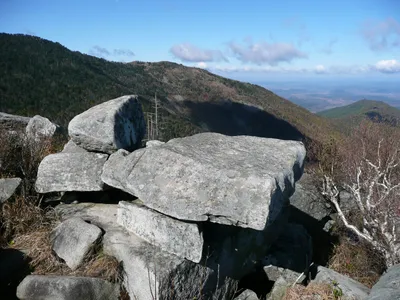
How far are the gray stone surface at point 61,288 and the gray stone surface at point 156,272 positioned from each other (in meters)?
0.41

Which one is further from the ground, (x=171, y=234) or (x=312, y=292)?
(x=171, y=234)

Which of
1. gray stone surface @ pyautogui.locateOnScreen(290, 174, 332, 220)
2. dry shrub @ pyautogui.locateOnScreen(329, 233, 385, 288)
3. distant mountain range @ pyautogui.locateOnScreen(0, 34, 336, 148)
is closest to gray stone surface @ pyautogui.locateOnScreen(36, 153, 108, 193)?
gray stone surface @ pyautogui.locateOnScreen(290, 174, 332, 220)

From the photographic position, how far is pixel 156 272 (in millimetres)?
4148

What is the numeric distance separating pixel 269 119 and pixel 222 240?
86817 mm

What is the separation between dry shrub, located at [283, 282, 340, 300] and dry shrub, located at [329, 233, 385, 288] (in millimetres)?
1912

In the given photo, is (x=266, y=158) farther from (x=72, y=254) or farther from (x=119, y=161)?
(x=72, y=254)

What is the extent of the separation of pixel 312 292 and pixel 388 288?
108 centimetres

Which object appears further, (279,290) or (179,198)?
(279,290)

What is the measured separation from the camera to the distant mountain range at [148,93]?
4628 cm

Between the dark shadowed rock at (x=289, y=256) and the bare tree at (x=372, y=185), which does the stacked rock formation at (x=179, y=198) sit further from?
the bare tree at (x=372, y=185)

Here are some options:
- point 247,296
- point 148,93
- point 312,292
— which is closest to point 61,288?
point 247,296

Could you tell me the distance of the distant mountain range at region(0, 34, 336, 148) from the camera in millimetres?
46281

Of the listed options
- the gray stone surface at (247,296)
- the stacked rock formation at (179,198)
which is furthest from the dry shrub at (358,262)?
the gray stone surface at (247,296)

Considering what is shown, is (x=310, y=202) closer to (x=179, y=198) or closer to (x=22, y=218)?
(x=179, y=198)
